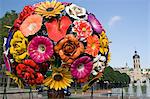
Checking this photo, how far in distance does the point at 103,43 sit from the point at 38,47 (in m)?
2.17

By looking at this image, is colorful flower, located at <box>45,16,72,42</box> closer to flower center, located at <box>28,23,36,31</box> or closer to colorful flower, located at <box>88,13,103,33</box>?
flower center, located at <box>28,23,36,31</box>

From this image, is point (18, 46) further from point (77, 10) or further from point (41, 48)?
point (77, 10)

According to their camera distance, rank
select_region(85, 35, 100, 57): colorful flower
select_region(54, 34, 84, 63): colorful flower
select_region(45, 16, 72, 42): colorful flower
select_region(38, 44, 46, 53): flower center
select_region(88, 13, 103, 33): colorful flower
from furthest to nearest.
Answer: select_region(88, 13, 103, 33): colorful flower < select_region(85, 35, 100, 57): colorful flower < select_region(38, 44, 46, 53): flower center < select_region(45, 16, 72, 42): colorful flower < select_region(54, 34, 84, 63): colorful flower

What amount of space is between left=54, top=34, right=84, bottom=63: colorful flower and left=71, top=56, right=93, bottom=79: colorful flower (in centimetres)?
19

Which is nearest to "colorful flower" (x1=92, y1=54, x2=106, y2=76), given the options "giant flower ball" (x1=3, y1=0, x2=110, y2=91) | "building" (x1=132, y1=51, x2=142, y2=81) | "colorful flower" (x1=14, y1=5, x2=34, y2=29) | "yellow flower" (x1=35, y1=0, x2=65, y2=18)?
"giant flower ball" (x1=3, y1=0, x2=110, y2=91)

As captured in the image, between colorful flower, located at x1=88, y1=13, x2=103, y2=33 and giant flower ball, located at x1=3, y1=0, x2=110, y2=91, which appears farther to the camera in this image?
colorful flower, located at x1=88, y1=13, x2=103, y2=33

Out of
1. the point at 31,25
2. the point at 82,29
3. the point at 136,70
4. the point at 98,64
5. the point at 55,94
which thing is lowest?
the point at 55,94

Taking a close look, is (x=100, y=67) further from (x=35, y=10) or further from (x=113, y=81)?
(x=113, y=81)

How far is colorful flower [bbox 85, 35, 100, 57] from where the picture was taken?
369 inches

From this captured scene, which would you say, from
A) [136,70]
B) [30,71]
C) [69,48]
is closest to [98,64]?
[69,48]

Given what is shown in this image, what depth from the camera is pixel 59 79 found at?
9125 millimetres

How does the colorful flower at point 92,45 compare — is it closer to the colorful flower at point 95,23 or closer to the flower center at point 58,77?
the colorful flower at point 95,23

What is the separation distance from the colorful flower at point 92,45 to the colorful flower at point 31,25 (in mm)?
1610

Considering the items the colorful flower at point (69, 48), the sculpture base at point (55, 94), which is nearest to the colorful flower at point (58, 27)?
the colorful flower at point (69, 48)
